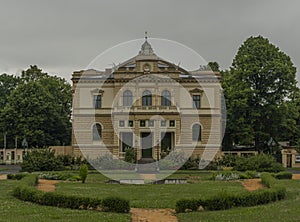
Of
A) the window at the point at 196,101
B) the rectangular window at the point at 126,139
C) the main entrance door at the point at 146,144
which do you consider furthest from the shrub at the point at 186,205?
the window at the point at 196,101

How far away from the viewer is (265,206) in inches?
684

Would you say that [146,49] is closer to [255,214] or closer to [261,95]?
[261,95]

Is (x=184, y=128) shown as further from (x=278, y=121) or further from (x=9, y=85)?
(x=9, y=85)

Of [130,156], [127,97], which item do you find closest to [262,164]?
[130,156]

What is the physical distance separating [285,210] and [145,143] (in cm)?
3379

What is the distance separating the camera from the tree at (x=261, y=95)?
48.0m

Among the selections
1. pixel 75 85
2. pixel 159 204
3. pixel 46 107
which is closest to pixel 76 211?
pixel 159 204

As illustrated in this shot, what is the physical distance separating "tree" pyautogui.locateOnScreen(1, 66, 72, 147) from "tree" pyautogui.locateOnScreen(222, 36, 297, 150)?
2104 cm

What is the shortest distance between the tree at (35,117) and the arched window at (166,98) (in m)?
13.8

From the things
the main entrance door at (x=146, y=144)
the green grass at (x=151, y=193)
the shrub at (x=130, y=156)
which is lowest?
the green grass at (x=151, y=193)

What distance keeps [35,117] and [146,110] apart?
44.6ft

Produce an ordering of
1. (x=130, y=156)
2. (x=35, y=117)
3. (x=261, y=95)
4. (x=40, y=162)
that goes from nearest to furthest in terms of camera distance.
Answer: (x=40, y=162) < (x=130, y=156) < (x=261, y=95) < (x=35, y=117)

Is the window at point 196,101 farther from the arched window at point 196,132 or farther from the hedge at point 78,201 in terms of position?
the hedge at point 78,201

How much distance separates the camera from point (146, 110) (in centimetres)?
4934
